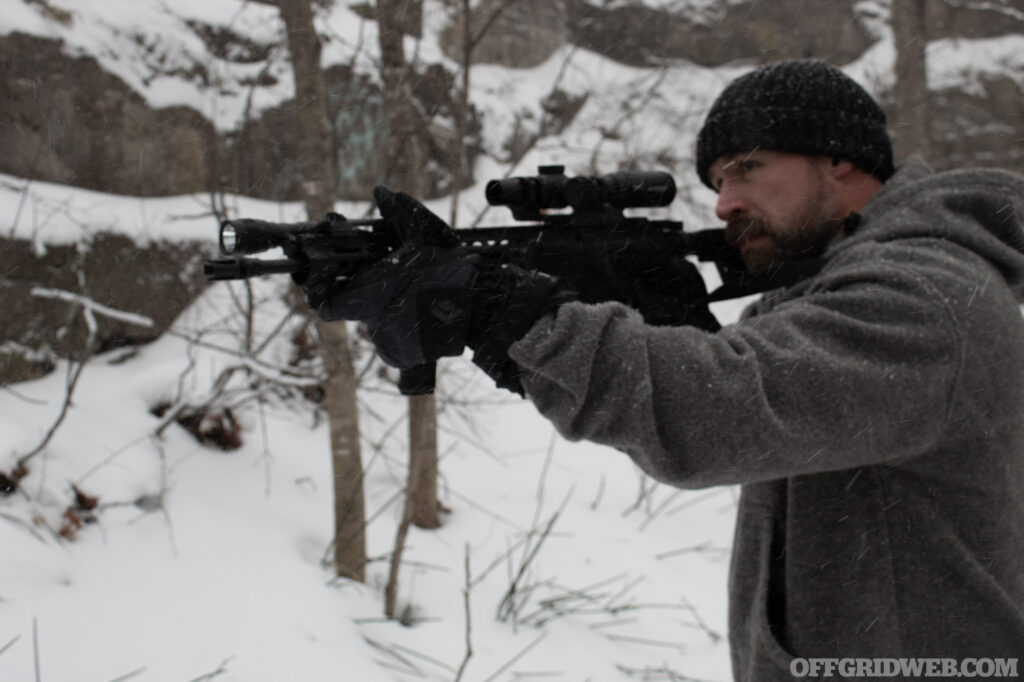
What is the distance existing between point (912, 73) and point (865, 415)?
23.5 feet

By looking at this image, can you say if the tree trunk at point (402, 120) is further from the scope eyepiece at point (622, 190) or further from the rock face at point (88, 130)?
the scope eyepiece at point (622, 190)

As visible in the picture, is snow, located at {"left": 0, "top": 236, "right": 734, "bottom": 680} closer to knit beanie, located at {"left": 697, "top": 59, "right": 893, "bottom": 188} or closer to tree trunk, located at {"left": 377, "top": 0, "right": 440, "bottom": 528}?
tree trunk, located at {"left": 377, "top": 0, "right": 440, "bottom": 528}

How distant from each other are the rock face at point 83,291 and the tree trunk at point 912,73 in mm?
6474

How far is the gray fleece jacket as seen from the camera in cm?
118

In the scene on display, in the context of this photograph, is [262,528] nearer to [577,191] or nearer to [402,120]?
[402,120]

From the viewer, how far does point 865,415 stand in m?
1.19

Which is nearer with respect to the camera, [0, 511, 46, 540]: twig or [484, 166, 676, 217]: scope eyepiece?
[484, 166, 676, 217]: scope eyepiece

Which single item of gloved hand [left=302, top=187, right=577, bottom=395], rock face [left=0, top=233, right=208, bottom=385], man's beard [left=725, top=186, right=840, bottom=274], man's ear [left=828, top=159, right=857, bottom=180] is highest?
man's ear [left=828, top=159, right=857, bottom=180]

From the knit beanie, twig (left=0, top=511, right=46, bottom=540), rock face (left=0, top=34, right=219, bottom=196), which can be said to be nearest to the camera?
the knit beanie

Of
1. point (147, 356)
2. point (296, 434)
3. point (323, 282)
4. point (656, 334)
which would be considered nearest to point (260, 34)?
point (147, 356)

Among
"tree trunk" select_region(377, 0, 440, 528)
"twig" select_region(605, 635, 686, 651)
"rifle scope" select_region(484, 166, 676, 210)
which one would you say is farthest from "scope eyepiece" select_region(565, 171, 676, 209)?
"twig" select_region(605, 635, 686, 651)

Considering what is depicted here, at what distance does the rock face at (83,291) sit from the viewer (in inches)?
176

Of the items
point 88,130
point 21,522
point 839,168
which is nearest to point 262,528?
point 21,522

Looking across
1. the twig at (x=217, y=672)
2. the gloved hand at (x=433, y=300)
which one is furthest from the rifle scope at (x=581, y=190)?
the twig at (x=217, y=672)
